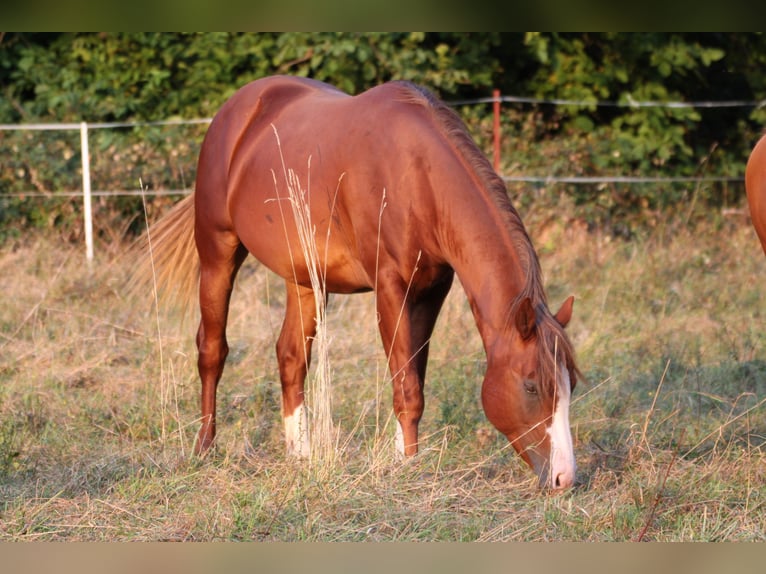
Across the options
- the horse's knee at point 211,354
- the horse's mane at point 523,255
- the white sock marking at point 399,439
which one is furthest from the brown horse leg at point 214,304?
the horse's mane at point 523,255

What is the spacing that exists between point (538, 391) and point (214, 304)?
2.11m

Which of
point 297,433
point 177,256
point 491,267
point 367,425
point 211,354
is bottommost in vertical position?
point 297,433

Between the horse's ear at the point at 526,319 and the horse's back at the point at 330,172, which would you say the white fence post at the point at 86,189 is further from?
the horse's ear at the point at 526,319

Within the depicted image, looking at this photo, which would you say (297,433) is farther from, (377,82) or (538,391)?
(377,82)

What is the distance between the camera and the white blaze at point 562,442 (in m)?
3.47

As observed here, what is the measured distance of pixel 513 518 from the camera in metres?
3.54

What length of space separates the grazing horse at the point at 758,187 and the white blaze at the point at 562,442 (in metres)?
1.39

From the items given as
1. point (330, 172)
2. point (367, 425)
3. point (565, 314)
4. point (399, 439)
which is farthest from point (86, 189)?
point (565, 314)

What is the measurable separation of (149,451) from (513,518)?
1.63 m

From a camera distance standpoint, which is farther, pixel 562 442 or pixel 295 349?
pixel 295 349

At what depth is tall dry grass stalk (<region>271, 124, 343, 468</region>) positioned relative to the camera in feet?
12.6

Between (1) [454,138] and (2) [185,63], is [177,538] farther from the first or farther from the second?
(2) [185,63]

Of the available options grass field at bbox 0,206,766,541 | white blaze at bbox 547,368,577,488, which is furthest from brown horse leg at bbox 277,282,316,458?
white blaze at bbox 547,368,577,488

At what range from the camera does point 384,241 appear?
4.07m
